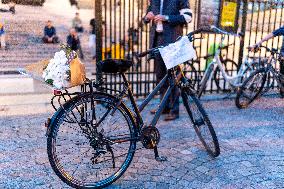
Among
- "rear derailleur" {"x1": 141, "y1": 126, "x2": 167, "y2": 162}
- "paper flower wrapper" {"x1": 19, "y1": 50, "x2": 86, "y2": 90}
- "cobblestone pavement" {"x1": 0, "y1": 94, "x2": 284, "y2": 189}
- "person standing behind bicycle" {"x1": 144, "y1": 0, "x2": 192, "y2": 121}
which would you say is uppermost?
"person standing behind bicycle" {"x1": 144, "y1": 0, "x2": 192, "y2": 121}

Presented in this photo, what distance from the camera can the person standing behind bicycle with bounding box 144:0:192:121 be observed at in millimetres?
5074

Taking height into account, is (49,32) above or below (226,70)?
above

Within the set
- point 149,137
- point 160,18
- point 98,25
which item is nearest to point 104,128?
point 149,137

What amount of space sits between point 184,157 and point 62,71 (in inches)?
78.5

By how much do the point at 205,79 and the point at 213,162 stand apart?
235 centimetres

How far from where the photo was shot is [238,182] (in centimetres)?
372

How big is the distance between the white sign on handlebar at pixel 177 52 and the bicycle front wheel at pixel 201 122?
378 millimetres

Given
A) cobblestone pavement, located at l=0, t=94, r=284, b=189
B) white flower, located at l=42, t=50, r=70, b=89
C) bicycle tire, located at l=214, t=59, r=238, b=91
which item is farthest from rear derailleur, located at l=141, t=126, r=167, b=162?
bicycle tire, located at l=214, t=59, r=238, b=91

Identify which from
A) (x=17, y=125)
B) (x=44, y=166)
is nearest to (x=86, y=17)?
(x=17, y=125)

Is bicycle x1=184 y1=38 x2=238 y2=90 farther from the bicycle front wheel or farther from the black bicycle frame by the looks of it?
the black bicycle frame

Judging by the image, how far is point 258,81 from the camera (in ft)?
20.4

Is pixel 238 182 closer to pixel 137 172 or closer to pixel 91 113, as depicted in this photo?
pixel 137 172

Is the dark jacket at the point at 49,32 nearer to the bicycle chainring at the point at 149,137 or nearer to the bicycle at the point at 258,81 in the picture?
the bicycle at the point at 258,81

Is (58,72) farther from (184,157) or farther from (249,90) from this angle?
(249,90)
